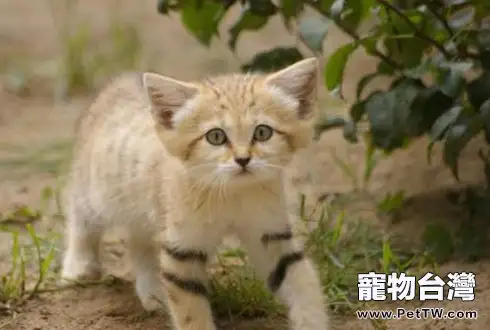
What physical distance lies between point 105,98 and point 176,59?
7.79ft

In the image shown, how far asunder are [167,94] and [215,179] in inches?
9.9

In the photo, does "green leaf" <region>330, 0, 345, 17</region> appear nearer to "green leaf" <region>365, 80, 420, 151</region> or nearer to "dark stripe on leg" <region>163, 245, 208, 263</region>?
"green leaf" <region>365, 80, 420, 151</region>

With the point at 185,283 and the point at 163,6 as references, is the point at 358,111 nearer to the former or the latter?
the point at 163,6

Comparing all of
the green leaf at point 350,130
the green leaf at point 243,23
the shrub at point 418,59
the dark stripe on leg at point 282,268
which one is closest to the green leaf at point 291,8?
the shrub at point 418,59

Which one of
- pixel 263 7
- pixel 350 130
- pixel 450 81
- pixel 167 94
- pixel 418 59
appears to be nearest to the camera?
pixel 167 94

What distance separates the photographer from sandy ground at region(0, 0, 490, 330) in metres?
2.83

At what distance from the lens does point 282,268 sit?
266cm

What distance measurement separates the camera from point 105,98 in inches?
124

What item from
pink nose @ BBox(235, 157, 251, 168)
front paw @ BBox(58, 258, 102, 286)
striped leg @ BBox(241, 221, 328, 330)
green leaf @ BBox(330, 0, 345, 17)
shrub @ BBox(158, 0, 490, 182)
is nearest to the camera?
pink nose @ BBox(235, 157, 251, 168)

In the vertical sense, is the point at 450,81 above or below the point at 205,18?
below

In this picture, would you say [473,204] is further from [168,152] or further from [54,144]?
[54,144]

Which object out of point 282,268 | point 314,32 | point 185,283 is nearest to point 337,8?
point 314,32

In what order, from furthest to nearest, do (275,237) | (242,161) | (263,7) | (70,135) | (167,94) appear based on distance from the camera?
(70,135), (263,7), (275,237), (167,94), (242,161)

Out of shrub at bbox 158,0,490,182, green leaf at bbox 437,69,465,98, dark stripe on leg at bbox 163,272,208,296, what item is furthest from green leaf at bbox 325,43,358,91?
dark stripe on leg at bbox 163,272,208,296
